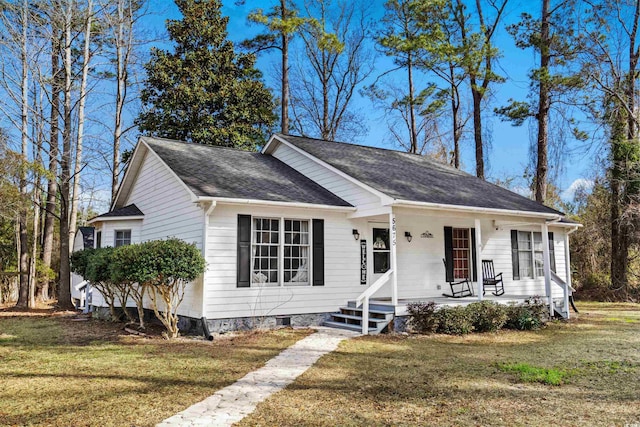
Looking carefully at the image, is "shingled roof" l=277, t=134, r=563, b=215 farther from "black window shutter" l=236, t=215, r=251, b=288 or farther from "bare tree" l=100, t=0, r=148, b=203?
"bare tree" l=100, t=0, r=148, b=203

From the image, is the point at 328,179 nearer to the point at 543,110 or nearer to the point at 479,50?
the point at 543,110

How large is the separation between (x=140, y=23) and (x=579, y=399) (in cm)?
1951

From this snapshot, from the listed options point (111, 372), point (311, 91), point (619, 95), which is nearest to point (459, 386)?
point (111, 372)

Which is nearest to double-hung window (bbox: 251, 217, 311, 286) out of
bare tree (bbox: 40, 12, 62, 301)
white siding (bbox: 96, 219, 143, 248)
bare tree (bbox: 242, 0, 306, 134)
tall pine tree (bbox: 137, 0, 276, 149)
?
white siding (bbox: 96, 219, 143, 248)

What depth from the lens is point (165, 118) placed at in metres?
20.5

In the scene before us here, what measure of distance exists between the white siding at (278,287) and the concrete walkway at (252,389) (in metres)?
1.58

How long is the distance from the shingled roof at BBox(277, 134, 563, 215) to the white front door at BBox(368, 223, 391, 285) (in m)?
1.17

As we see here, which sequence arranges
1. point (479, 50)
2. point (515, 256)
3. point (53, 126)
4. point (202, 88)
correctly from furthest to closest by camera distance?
1. point (479, 50)
2. point (202, 88)
3. point (53, 126)
4. point (515, 256)

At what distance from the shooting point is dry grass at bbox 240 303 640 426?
455cm

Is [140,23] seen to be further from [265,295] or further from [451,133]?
[451,133]

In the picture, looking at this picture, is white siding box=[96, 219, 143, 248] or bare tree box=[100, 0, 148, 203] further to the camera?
bare tree box=[100, 0, 148, 203]

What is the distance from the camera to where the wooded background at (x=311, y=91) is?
610 inches

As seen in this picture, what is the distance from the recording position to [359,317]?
1005 cm

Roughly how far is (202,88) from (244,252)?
13197 millimetres
